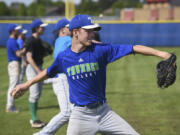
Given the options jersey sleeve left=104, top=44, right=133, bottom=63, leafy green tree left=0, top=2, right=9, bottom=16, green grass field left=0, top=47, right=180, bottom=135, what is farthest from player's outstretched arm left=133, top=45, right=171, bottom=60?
leafy green tree left=0, top=2, right=9, bottom=16

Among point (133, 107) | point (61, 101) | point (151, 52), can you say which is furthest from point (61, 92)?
point (133, 107)

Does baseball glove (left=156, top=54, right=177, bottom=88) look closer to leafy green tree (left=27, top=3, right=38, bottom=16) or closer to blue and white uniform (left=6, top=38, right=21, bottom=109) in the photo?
blue and white uniform (left=6, top=38, right=21, bottom=109)

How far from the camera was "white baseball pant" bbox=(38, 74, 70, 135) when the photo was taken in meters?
4.71

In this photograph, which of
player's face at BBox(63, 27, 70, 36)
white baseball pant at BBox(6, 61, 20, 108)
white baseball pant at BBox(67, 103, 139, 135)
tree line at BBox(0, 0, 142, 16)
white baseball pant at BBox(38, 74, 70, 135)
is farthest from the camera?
tree line at BBox(0, 0, 142, 16)

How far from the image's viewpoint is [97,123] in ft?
12.6

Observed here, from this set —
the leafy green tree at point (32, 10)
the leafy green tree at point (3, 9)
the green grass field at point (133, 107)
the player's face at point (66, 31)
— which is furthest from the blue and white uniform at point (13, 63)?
the leafy green tree at point (32, 10)

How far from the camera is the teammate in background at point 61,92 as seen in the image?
4.75 metres

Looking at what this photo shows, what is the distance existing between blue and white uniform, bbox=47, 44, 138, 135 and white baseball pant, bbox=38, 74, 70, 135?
0.85m

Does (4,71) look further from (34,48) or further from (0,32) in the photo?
(0,32)

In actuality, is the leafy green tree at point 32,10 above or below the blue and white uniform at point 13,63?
below

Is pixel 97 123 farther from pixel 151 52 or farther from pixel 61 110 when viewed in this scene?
pixel 61 110

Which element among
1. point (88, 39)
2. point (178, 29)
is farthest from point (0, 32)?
point (88, 39)

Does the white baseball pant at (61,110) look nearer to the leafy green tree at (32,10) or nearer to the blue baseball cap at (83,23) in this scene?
the blue baseball cap at (83,23)

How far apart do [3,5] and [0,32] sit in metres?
34.1
